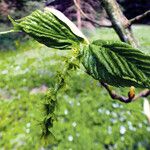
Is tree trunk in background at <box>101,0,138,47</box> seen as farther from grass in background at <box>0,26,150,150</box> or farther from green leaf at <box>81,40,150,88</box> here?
grass in background at <box>0,26,150,150</box>

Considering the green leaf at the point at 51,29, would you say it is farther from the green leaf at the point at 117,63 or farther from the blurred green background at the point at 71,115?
the blurred green background at the point at 71,115

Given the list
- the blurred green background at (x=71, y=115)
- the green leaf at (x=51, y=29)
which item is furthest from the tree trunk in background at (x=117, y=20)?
the blurred green background at (x=71, y=115)

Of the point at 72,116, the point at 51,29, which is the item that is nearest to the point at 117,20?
the point at 51,29

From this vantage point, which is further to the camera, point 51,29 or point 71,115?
point 71,115

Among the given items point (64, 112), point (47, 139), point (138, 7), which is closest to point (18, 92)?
point (64, 112)

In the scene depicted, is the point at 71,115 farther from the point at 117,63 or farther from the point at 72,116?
the point at 117,63

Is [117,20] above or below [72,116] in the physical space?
above
